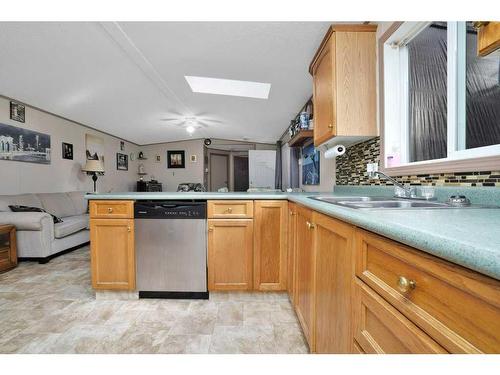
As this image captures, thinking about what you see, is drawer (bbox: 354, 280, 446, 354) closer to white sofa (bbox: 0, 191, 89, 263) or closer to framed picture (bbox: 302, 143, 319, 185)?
framed picture (bbox: 302, 143, 319, 185)

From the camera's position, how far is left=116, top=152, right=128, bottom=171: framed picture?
6016mm

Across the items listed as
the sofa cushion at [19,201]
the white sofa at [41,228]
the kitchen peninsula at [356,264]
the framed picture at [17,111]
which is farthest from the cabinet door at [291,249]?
the framed picture at [17,111]

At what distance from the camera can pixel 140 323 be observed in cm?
169

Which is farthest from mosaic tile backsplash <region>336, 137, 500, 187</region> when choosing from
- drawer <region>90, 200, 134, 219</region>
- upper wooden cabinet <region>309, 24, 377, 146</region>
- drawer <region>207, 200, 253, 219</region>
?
drawer <region>90, 200, 134, 219</region>

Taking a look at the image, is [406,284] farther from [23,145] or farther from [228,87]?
[23,145]

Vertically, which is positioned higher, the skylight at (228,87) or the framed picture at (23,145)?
the skylight at (228,87)

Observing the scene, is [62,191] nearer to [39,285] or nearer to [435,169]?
[39,285]

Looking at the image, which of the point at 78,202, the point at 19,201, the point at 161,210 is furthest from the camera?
the point at 78,202

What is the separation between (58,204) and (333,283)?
171 inches

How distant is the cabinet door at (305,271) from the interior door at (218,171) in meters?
6.32

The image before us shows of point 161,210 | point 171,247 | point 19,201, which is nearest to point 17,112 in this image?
point 19,201

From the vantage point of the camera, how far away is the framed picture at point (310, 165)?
2.84 meters

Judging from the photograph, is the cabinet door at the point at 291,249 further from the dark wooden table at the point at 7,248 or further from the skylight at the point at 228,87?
the dark wooden table at the point at 7,248

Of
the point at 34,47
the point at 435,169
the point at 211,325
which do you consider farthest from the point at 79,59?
the point at 435,169
